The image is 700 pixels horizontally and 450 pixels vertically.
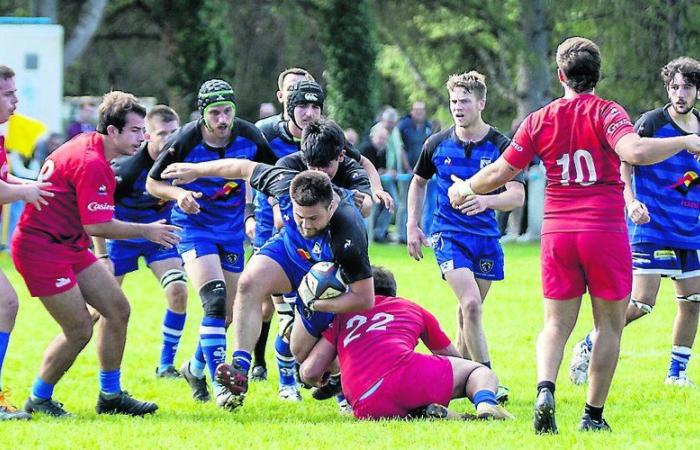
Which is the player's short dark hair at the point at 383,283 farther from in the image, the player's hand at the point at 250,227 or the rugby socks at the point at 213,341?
the player's hand at the point at 250,227

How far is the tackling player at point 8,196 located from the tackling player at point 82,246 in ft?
0.48

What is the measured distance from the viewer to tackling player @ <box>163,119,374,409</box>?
26.2 ft

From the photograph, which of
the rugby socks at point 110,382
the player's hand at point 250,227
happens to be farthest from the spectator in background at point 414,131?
the rugby socks at point 110,382

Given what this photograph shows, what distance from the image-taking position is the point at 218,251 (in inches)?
383

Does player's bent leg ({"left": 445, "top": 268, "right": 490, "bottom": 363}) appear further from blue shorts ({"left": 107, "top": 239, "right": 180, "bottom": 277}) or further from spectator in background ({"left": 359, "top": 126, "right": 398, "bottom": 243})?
spectator in background ({"left": 359, "top": 126, "right": 398, "bottom": 243})

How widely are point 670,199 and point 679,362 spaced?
47.8 inches

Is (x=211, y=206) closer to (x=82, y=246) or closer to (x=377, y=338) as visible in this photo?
(x=82, y=246)

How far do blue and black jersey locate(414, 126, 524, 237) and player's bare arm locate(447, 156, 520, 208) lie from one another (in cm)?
177

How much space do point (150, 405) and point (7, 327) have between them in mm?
1048

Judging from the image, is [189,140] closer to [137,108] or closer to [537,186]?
[137,108]

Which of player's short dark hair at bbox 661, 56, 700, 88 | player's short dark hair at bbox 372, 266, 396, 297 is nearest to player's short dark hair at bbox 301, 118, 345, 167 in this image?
player's short dark hair at bbox 372, 266, 396, 297

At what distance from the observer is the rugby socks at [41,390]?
8.70 m

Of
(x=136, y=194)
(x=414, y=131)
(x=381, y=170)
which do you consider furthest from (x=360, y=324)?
(x=414, y=131)

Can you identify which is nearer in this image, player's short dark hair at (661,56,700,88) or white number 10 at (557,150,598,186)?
white number 10 at (557,150,598,186)
